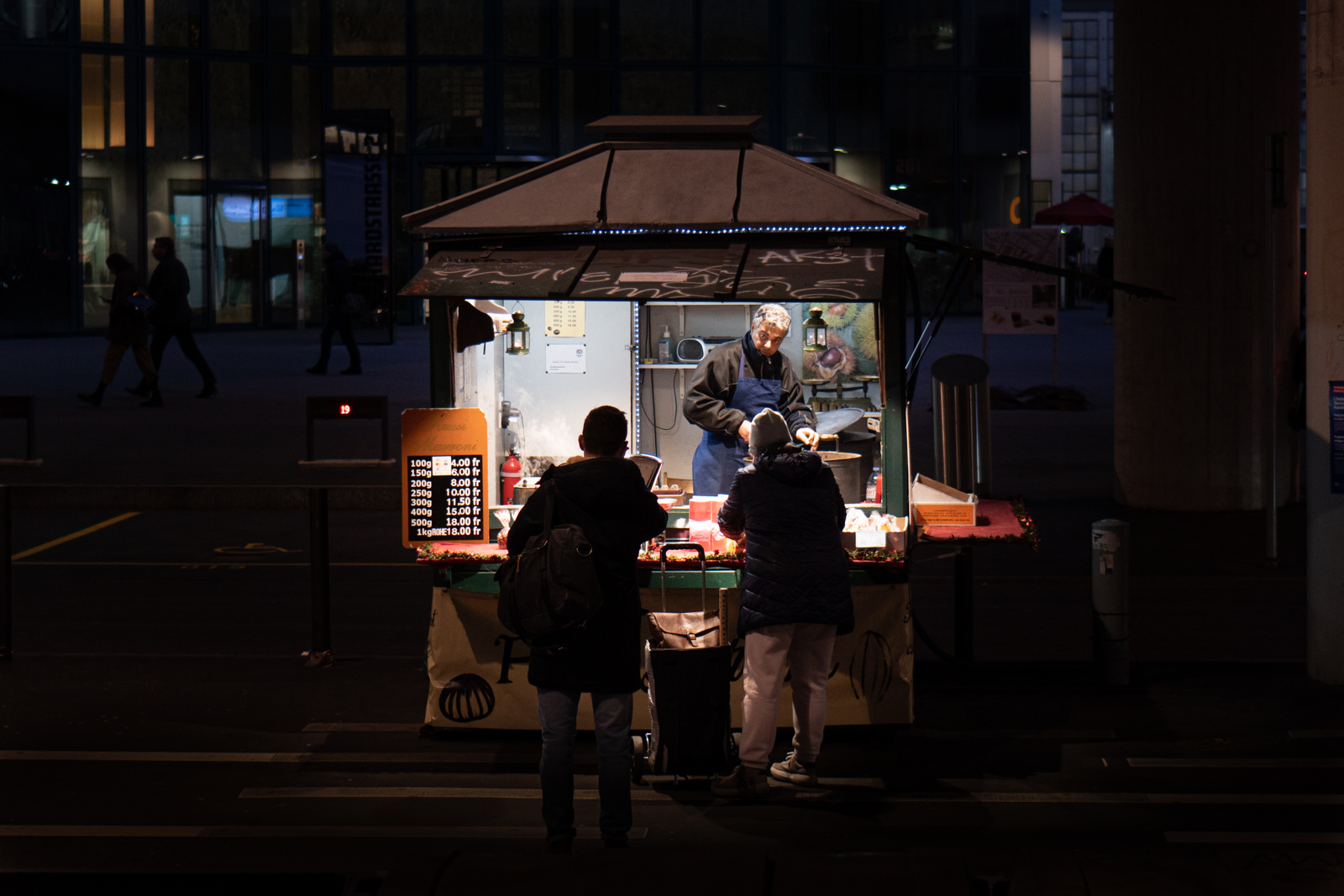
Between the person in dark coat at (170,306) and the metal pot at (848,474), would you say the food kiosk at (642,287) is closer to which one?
the metal pot at (848,474)

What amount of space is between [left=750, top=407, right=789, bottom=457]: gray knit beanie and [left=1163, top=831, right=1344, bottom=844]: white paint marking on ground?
2.10 metres

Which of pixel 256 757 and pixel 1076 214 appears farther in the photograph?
pixel 1076 214

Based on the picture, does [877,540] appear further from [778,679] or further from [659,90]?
[659,90]

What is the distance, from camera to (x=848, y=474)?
7.56 metres

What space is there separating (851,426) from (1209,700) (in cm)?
227

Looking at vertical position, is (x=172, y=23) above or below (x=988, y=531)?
above

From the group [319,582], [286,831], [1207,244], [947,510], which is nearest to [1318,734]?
[947,510]

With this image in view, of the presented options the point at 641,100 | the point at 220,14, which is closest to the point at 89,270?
the point at 220,14

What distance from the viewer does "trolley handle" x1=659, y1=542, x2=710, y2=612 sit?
670 cm

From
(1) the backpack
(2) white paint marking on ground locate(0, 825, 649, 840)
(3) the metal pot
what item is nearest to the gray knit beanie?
(1) the backpack

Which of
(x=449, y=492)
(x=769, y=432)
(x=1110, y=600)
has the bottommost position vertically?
(x=1110, y=600)

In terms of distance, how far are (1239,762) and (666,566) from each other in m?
2.64

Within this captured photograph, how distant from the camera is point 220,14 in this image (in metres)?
33.6

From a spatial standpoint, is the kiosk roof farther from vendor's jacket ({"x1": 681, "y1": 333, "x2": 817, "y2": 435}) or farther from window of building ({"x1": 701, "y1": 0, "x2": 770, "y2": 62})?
window of building ({"x1": 701, "y1": 0, "x2": 770, "y2": 62})
